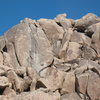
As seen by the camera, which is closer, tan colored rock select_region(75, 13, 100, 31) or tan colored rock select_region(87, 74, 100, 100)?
tan colored rock select_region(87, 74, 100, 100)

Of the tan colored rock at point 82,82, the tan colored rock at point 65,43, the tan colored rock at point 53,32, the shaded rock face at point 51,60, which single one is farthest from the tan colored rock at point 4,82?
the tan colored rock at point 53,32

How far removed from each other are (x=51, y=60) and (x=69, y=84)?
795 centimetres

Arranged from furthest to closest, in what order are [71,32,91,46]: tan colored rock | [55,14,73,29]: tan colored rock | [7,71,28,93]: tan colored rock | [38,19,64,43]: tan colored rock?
[55,14,73,29]: tan colored rock, [38,19,64,43]: tan colored rock, [71,32,91,46]: tan colored rock, [7,71,28,93]: tan colored rock

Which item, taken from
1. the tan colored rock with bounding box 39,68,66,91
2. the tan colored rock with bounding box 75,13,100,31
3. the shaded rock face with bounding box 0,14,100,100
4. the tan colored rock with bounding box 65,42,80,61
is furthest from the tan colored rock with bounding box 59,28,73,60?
the tan colored rock with bounding box 39,68,66,91

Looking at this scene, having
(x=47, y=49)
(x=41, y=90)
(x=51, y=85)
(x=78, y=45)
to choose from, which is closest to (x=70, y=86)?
(x=51, y=85)

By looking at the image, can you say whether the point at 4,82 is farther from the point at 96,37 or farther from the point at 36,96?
the point at 96,37

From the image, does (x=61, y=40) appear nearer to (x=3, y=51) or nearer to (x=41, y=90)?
(x=3, y=51)

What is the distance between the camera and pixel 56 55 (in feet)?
176

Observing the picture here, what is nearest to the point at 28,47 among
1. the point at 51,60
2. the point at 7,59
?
the point at 7,59

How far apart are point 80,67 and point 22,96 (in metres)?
12.2

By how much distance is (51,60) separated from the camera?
4938 centimetres

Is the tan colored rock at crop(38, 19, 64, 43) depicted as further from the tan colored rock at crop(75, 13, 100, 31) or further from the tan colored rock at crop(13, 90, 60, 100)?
the tan colored rock at crop(13, 90, 60, 100)

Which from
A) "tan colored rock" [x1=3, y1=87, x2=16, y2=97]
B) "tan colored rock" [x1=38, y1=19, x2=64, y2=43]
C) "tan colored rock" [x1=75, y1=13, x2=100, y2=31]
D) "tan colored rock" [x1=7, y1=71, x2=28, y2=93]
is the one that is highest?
"tan colored rock" [x1=75, y1=13, x2=100, y2=31]

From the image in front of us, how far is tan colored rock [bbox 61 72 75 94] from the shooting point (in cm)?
4192
